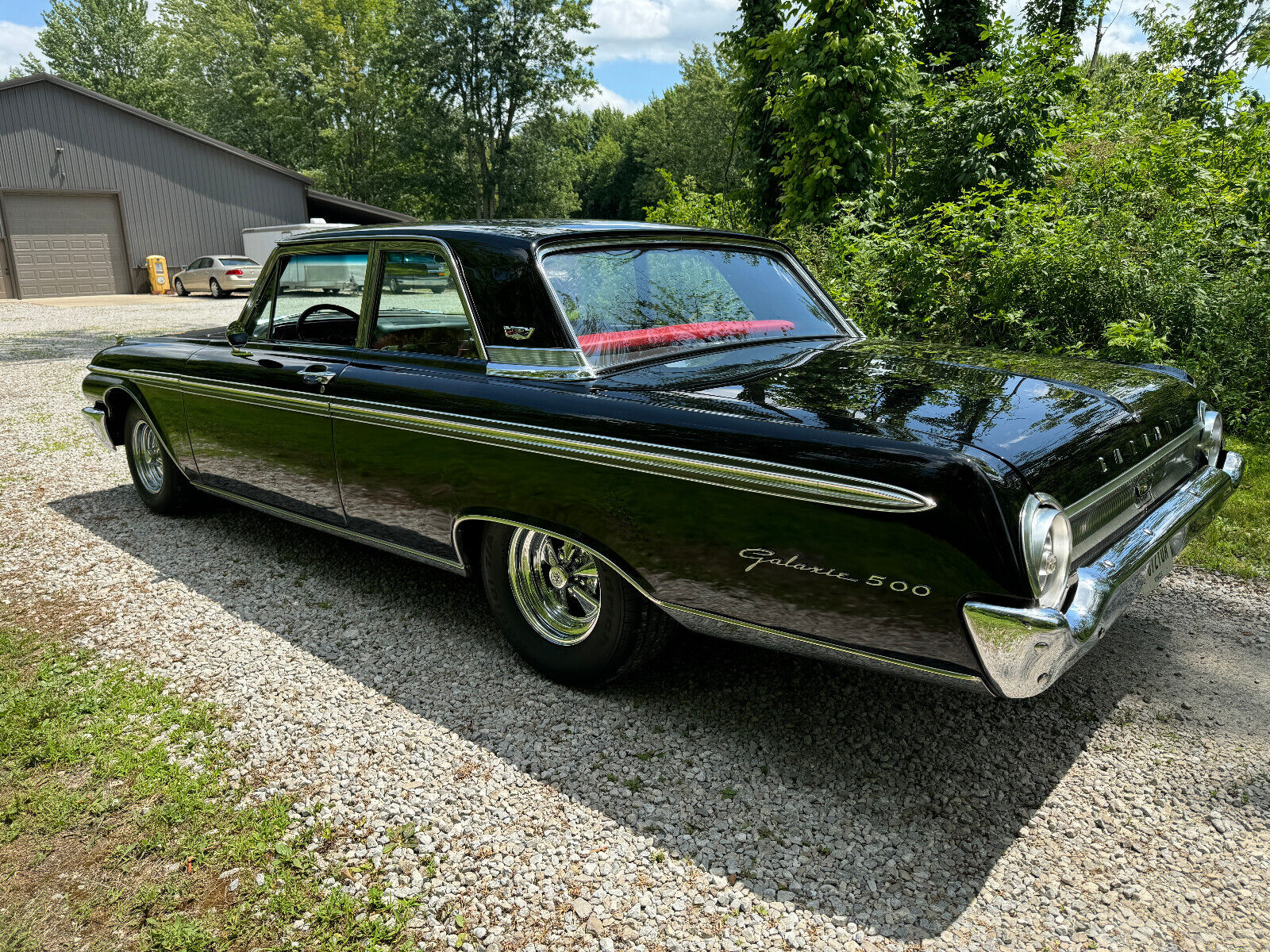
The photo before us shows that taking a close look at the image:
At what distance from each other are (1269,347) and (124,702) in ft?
23.6

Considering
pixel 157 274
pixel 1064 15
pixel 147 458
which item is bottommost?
pixel 147 458

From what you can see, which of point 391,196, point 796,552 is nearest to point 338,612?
point 796,552

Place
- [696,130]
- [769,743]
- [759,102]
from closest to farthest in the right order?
1. [769,743]
2. [759,102]
3. [696,130]

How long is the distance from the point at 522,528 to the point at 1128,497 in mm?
1937

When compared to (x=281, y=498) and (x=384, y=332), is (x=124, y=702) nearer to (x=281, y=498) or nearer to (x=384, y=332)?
(x=281, y=498)

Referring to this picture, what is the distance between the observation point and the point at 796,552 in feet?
7.52

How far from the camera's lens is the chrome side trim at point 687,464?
2.15 m

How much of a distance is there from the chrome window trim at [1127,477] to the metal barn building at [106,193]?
93.7 ft

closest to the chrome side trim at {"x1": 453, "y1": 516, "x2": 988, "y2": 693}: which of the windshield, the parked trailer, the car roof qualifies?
the windshield

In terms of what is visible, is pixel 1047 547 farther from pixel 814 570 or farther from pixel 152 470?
pixel 152 470

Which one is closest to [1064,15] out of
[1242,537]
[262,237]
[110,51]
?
[262,237]

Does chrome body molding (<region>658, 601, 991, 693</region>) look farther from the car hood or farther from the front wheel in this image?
the car hood

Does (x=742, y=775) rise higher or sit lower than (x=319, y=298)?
lower

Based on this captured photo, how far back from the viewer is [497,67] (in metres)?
39.5
